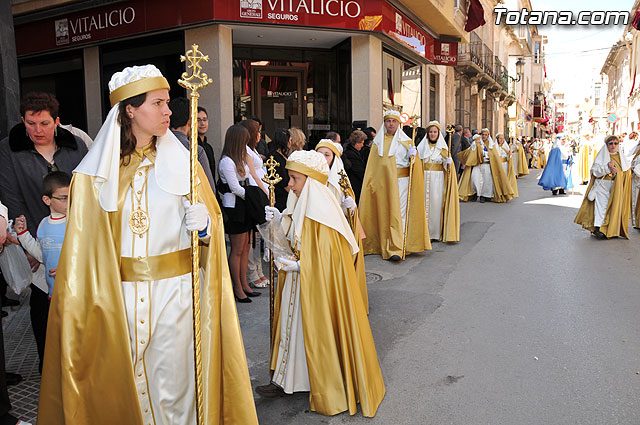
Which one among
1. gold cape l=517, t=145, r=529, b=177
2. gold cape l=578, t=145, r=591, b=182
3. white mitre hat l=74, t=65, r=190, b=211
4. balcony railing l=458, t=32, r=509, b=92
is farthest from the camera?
gold cape l=517, t=145, r=529, b=177

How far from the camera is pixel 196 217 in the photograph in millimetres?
2592

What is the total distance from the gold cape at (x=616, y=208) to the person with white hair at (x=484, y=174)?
18.4 ft

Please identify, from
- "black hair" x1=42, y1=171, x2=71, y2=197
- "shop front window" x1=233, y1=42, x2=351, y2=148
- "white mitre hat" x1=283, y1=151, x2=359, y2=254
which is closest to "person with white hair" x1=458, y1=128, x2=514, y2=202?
"shop front window" x1=233, y1=42, x2=351, y2=148

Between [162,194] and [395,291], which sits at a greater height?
[162,194]

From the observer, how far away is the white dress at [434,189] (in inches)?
377

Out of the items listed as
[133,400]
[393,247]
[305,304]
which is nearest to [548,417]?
[305,304]

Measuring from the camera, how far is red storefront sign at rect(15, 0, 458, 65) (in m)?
11.2

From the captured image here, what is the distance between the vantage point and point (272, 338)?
3984 millimetres

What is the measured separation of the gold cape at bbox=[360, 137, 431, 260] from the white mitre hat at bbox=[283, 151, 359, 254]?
4.51 m

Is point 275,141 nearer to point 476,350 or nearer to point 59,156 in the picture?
point 59,156

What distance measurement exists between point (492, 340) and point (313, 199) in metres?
2.32

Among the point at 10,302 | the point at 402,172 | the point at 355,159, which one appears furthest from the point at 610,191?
the point at 10,302

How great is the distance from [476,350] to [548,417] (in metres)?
1.16

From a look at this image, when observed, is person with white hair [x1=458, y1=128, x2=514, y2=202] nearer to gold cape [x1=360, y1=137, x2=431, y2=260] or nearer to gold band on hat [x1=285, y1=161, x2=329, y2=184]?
gold cape [x1=360, y1=137, x2=431, y2=260]
